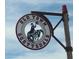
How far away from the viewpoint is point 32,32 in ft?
3.76

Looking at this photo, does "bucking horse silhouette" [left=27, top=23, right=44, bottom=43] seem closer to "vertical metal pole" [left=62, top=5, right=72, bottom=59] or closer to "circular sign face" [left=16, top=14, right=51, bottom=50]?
"circular sign face" [left=16, top=14, right=51, bottom=50]

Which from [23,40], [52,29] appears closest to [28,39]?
[23,40]

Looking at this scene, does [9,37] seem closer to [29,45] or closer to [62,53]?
[29,45]

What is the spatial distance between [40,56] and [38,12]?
0.21 meters

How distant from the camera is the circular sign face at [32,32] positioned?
114 cm

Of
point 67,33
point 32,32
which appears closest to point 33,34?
point 32,32

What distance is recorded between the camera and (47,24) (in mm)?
1180

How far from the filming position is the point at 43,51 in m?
1.15

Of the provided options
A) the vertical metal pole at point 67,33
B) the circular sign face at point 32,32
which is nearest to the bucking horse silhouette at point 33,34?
the circular sign face at point 32,32

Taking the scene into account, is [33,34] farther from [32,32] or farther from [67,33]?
[67,33]

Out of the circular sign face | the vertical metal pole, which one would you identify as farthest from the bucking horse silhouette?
the vertical metal pole

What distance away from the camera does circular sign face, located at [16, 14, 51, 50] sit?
114 centimetres

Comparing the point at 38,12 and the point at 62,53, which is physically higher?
the point at 38,12

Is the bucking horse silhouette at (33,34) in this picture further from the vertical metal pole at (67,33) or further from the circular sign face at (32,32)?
the vertical metal pole at (67,33)
